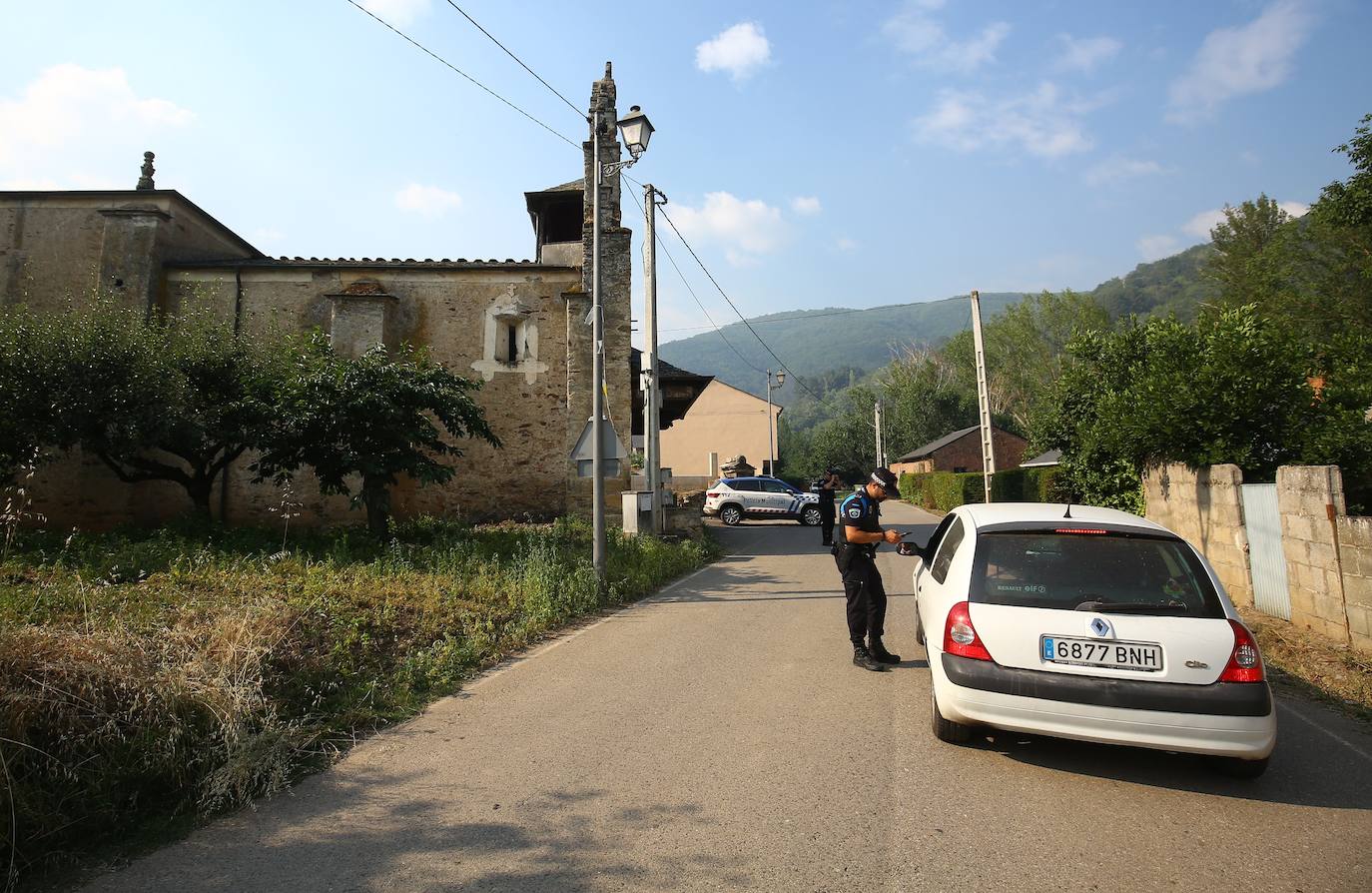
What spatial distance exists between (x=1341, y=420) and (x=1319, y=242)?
32639mm

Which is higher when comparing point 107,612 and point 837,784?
point 107,612

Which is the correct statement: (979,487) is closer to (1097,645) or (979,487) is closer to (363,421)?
(363,421)

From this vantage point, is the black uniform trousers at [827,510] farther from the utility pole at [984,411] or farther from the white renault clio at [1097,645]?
the white renault clio at [1097,645]

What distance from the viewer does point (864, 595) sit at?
6.30 m

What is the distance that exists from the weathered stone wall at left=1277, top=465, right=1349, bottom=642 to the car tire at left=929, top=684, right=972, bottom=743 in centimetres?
488

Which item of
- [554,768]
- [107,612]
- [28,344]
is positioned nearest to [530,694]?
[554,768]

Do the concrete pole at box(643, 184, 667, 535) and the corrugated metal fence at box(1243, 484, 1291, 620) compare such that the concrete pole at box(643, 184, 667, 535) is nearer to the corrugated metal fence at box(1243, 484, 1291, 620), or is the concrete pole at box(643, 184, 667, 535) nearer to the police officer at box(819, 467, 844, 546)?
the police officer at box(819, 467, 844, 546)

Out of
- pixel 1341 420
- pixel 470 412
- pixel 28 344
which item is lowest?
pixel 1341 420

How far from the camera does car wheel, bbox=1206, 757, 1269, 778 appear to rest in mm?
3883

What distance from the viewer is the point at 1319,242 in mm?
32531

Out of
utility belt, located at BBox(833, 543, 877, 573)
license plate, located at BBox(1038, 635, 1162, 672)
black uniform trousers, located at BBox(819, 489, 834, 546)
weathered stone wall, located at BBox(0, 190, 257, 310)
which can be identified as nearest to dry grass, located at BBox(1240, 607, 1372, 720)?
license plate, located at BBox(1038, 635, 1162, 672)

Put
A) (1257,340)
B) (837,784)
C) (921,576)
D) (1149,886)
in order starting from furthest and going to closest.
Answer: (1257,340) → (921,576) → (837,784) → (1149,886)


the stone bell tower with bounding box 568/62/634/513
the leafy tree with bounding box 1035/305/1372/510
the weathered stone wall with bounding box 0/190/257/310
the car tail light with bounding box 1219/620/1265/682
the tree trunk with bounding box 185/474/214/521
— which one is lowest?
the car tail light with bounding box 1219/620/1265/682

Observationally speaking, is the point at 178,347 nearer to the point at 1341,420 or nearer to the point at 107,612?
the point at 107,612
